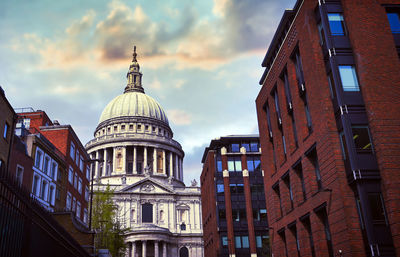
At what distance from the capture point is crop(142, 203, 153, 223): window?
98.8 meters

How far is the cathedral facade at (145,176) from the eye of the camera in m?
93.5

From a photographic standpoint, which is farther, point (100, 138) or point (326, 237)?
point (100, 138)

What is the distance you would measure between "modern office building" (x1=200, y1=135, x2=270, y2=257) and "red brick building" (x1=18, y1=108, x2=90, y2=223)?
1936 cm

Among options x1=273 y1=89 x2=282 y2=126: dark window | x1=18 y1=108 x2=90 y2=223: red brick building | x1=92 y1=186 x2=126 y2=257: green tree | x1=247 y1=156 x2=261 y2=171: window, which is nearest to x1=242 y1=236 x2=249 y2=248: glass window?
x1=247 y1=156 x2=261 y2=171: window

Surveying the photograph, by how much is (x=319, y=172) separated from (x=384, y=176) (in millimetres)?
5512

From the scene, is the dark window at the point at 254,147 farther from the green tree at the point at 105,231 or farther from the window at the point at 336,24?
the window at the point at 336,24

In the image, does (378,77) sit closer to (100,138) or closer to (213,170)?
(213,170)

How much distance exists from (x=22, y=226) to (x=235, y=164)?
179 feet

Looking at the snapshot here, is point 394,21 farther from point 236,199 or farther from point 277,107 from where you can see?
point 236,199

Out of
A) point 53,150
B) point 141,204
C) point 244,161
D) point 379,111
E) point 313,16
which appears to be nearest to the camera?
point 379,111

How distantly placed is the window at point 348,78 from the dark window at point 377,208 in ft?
22.4

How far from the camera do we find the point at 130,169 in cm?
11844

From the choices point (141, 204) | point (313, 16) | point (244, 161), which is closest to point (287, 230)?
point (313, 16)

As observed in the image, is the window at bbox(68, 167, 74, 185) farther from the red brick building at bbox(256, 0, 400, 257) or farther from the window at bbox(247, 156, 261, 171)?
the window at bbox(247, 156, 261, 171)
